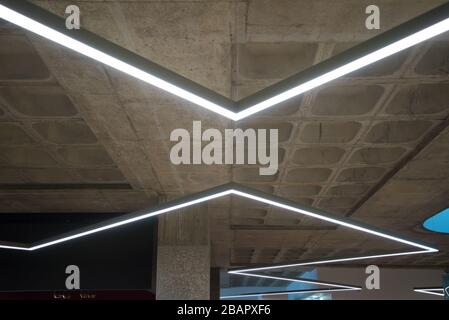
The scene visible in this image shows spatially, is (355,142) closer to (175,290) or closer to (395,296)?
(175,290)

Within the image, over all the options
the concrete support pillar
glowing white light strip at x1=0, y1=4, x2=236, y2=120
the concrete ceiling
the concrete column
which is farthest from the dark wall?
the concrete support pillar

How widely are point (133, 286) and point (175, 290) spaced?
6.16 feet

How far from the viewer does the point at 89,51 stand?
234 centimetres

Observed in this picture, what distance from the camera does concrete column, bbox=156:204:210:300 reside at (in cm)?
865

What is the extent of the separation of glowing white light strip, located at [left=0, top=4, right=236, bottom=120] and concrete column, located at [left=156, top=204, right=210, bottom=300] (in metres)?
6.30

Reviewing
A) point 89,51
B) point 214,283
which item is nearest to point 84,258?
point 89,51

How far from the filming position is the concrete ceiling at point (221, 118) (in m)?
3.88

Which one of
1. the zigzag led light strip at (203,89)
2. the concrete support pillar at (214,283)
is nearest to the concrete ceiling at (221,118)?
the zigzag led light strip at (203,89)

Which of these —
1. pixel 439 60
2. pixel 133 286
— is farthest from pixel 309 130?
pixel 133 286

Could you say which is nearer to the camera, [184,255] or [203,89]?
[203,89]

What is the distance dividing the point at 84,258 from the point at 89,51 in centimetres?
879

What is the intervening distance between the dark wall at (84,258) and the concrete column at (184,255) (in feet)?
3.54

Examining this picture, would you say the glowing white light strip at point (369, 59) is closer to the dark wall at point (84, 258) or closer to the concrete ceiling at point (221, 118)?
the concrete ceiling at point (221, 118)

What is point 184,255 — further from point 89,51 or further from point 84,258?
point 89,51
